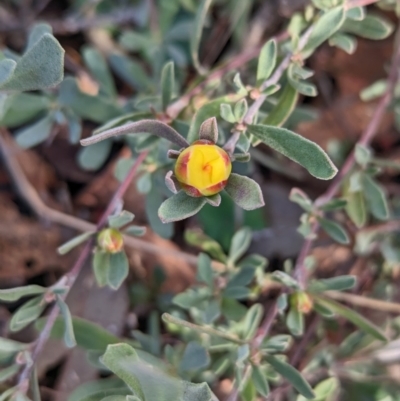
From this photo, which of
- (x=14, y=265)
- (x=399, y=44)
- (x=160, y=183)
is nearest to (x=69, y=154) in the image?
(x=14, y=265)

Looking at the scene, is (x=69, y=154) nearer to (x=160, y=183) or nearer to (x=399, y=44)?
(x=160, y=183)

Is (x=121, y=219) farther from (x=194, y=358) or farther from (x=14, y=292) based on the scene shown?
(x=194, y=358)

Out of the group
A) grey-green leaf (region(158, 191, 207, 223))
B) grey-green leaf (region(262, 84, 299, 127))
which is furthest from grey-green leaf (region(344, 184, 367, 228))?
grey-green leaf (region(158, 191, 207, 223))

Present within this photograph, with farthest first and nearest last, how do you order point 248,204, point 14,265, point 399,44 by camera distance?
point 14,265 → point 399,44 → point 248,204

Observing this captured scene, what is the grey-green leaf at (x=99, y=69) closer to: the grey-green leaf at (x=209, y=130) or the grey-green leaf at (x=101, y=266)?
the grey-green leaf at (x=101, y=266)

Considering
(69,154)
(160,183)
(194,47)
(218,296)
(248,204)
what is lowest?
(69,154)

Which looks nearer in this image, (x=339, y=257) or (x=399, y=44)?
(x=399, y=44)
